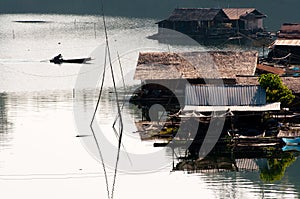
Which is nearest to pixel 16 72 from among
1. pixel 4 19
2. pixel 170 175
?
pixel 170 175

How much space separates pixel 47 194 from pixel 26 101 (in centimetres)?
1734

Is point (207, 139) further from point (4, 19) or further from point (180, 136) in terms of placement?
point (4, 19)

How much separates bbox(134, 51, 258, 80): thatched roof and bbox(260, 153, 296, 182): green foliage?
10369 millimetres

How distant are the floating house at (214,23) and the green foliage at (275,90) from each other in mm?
37134

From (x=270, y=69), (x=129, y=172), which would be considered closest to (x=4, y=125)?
(x=129, y=172)

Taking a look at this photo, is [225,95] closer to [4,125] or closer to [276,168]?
[276,168]

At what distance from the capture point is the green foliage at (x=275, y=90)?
41.1 metres

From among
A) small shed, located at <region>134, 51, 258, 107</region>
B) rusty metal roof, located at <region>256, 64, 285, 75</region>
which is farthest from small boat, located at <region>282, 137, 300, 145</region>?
rusty metal roof, located at <region>256, 64, 285, 75</region>

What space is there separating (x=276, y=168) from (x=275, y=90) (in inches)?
230

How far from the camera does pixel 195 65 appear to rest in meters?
48.5

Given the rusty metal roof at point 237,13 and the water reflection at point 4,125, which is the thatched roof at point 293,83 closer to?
the water reflection at point 4,125

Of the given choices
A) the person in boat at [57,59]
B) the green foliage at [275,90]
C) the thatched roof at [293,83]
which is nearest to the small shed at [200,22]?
the person in boat at [57,59]

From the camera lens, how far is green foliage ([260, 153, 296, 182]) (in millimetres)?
35178

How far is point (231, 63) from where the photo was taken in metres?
48.7
